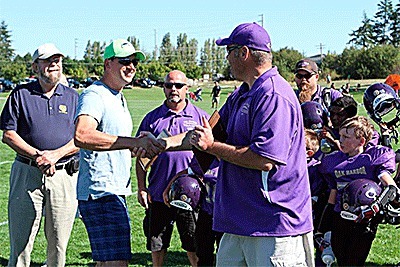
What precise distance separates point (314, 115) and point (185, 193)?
4.75 feet

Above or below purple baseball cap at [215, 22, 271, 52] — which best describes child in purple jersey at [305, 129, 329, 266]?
below

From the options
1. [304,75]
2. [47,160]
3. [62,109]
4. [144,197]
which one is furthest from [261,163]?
[304,75]

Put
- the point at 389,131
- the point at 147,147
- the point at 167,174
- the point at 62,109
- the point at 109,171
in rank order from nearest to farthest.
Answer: the point at 147,147 < the point at 109,171 < the point at 62,109 < the point at 389,131 < the point at 167,174

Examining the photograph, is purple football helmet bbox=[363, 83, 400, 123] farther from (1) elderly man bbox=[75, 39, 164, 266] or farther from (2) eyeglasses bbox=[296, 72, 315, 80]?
(1) elderly man bbox=[75, 39, 164, 266]

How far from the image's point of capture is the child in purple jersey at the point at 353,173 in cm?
582

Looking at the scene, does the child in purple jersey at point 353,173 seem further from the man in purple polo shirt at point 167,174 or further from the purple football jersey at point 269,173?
the purple football jersey at point 269,173

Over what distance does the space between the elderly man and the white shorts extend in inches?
39.7

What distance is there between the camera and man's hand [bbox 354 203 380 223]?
5629mm

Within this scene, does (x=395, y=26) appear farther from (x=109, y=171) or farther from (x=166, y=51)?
(x=109, y=171)

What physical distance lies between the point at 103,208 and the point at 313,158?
93.3 inches

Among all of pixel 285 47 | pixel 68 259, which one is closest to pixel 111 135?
pixel 68 259

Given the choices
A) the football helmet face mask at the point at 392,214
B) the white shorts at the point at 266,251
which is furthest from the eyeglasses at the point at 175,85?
the white shorts at the point at 266,251

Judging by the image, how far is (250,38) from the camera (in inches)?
160

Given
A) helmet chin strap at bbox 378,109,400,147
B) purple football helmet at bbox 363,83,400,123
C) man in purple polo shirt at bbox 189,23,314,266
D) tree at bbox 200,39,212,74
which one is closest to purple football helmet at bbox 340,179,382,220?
helmet chin strap at bbox 378,109,400,147
